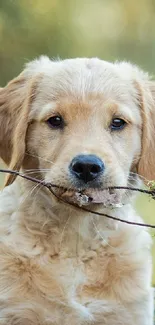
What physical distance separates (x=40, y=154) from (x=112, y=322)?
41.9 inches

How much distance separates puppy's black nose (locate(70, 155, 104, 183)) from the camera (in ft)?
17.0

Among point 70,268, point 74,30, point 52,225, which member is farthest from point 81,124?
point 74,30

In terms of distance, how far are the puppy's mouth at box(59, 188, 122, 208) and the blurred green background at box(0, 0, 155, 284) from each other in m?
8.38

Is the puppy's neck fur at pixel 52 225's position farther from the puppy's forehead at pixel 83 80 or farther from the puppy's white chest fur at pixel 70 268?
the puppy's forehead at pixel 83 80

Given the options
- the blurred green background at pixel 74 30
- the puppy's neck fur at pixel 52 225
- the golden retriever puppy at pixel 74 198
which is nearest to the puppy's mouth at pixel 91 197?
the golden retriever puppy at pixel 74 198

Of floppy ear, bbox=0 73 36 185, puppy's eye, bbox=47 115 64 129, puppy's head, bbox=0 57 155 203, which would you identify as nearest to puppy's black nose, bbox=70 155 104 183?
puppy's head, bbox=0 57 155 203

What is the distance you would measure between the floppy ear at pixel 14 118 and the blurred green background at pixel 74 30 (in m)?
7.53

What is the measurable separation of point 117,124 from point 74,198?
604 millimetres

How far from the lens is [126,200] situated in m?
5.89

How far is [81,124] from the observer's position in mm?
5520

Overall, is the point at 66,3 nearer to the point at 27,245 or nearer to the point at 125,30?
the point at 125,30

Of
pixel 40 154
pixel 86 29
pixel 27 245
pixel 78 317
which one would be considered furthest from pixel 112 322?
pixel 86 29

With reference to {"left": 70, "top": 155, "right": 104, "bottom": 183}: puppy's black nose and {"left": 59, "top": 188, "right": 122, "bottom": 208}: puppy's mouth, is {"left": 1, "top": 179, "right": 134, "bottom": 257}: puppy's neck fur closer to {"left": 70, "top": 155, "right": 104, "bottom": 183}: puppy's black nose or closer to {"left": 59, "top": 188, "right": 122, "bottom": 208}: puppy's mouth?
{"left": 59, "top": 188, "right": 122, "bottom": 208}: puppy's mouth

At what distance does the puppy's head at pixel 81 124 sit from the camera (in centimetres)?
530
